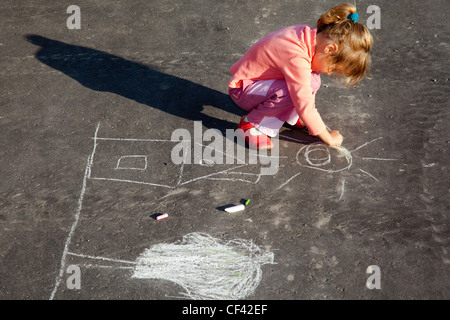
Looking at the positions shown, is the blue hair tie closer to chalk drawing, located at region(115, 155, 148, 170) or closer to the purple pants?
the purple pants

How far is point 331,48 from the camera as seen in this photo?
3002 mm

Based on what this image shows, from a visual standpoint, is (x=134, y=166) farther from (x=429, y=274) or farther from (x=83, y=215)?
(x=429, y=274)

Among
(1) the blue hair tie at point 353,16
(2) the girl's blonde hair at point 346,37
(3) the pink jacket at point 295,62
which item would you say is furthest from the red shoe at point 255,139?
(1) the blue hair tie at point 353,16

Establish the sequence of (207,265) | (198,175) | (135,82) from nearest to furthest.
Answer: (207,265), (198,175), (135,82)

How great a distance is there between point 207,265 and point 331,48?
1562mm

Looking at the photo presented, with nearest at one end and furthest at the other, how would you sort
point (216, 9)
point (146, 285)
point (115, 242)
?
1. point (146, 285)
2. point (115, 242)
3. point (216, 9)

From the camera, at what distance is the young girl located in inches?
117

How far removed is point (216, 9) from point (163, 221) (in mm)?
2877

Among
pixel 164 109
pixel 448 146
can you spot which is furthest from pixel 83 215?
pixel 448 146

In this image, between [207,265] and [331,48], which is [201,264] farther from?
[331,48]

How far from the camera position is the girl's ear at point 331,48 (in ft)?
9.77

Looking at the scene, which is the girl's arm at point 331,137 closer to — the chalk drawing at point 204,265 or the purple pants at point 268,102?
the purple pants at point 268,102

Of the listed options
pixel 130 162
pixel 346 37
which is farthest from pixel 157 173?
pixel 346 37

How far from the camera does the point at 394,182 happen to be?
3197 millimetres
